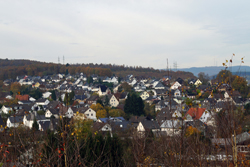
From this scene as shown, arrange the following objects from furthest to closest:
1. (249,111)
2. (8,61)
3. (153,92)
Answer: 1. (8,61)
2. (153,92)
3. (249,111)

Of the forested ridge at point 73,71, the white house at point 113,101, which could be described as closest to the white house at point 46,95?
the white house at point 113,101

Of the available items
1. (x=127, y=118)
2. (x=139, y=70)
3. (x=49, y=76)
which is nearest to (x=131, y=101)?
(x=127, y=118)

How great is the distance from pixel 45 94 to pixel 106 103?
15364 mm

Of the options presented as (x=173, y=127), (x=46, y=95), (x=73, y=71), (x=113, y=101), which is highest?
(x=73, y=71)

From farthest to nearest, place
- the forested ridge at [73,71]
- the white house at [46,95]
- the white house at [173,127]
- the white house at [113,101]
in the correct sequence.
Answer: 1. the forested ridge at [73,71]
2. the white house at [46,95]
3. the white house at [113,101]
4. the white house at [173,127]

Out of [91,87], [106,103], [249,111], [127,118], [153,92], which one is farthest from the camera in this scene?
[91,87]

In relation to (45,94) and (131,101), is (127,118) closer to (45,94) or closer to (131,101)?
(131,101)

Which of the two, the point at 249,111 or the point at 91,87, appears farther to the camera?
the point at 91,87

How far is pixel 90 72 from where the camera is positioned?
7012 cm

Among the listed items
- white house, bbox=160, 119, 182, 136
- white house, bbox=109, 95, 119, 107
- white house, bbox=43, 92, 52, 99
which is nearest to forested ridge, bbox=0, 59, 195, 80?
white house, bbox=43, 92, 52, 99

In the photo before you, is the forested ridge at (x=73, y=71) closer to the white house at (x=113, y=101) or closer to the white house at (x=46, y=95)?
the white house at (x=46, y=95)

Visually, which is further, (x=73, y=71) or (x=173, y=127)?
(x=73, y=71)

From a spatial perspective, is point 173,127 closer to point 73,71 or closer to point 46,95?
point 46,95

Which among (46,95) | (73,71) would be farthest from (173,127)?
(73,71)
